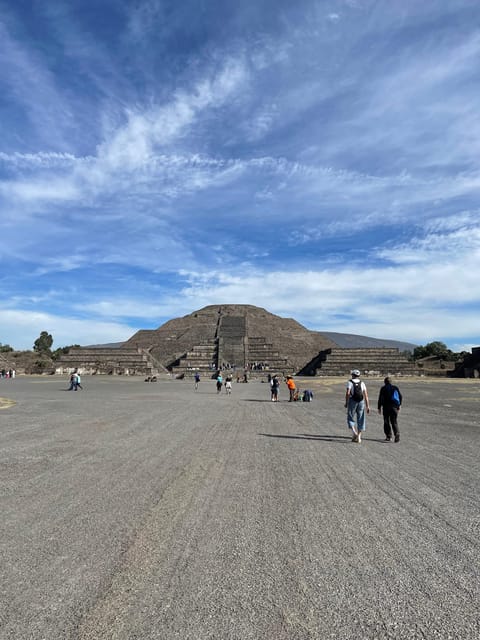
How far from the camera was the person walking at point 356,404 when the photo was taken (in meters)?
9.06

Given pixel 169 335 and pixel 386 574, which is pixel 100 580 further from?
pixel 169 335

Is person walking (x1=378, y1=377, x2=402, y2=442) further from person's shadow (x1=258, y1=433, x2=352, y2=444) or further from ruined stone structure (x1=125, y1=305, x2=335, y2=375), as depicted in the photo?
ruined stone structure (x1=125, y1=305, x2=335, y2=375)

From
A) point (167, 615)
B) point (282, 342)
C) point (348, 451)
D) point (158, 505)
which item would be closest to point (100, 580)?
point (167, 615)

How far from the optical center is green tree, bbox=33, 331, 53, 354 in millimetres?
94250

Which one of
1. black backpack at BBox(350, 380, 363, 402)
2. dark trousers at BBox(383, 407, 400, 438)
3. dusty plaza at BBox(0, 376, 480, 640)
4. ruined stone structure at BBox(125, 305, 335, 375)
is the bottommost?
dusty plaza at BBox(0, 376, 480, 640)

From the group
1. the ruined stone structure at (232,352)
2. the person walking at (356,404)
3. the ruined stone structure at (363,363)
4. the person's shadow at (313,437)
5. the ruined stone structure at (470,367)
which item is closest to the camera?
the person walking at (356,404)

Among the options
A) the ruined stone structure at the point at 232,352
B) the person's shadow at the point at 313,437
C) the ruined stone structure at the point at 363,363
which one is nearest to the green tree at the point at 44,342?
Result: the ruined stone structure at the point at 232,352

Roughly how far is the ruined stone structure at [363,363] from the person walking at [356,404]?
4240 cm

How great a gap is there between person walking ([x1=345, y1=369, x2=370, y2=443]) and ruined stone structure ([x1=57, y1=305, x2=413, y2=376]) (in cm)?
4017

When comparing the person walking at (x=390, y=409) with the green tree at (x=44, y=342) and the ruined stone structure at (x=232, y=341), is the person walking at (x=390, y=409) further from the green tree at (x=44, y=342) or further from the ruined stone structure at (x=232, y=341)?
the green tree at (x=44, y=342)

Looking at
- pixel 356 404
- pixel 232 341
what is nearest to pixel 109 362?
pixel 232 341

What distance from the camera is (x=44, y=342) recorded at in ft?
313

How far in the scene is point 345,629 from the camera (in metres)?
2.54

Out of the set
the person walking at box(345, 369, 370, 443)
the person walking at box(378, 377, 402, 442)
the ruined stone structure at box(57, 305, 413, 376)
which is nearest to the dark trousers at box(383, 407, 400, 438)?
the person walking at box(378, 377, 402, 442)
